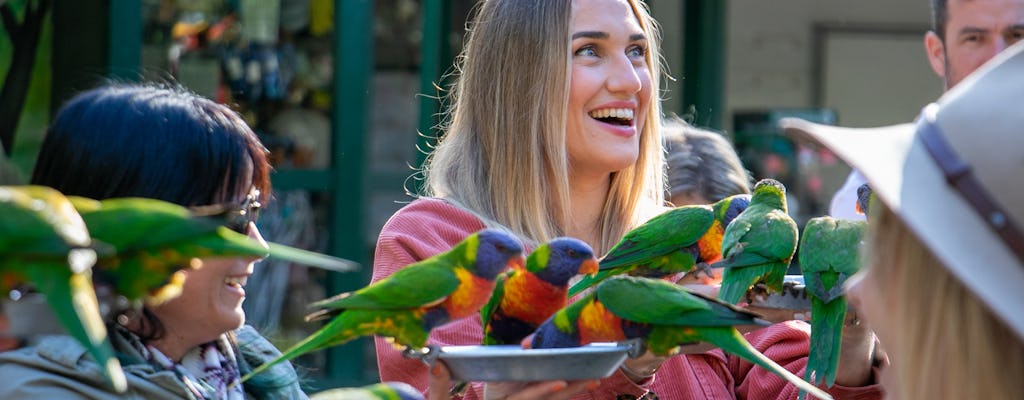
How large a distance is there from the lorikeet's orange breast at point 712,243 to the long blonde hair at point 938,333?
1326 millimetres

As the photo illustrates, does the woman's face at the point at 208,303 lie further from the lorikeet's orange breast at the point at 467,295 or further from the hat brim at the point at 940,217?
the hat brim at the point at 940,217

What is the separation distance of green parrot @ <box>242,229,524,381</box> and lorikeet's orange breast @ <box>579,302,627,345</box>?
160mm

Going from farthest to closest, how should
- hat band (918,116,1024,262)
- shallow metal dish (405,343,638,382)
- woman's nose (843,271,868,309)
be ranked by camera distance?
1. shallow metal dish (405,343,638,382)
2. woman's nose (843,271,868,309)
3. hat band (918,116,1024,262)

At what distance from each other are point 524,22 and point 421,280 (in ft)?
2.95

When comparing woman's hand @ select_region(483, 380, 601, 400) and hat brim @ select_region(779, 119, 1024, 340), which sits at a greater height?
hat brim @ select_region(779, 119, 1024, 340)

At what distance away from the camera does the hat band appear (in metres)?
1.05

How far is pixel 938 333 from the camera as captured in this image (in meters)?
1.16

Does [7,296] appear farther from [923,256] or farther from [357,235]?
[357,235]

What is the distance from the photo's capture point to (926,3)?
25.7 feet

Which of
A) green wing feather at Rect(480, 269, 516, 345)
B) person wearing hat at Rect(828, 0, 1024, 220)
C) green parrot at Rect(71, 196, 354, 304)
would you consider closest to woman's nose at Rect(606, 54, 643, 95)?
green wing feather at Rect(480, 269, 516, 345)

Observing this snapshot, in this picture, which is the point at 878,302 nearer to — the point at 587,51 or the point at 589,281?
the point at 589,281

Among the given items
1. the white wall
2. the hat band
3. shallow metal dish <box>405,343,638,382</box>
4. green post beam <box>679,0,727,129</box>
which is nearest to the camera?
the hat band

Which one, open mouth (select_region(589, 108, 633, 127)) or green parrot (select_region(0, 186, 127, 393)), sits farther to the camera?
open mouth (select_region(589, 108, 633, 127))

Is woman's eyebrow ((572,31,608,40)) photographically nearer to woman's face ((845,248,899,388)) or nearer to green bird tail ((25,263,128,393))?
woman's face ((845,248,899,388))
